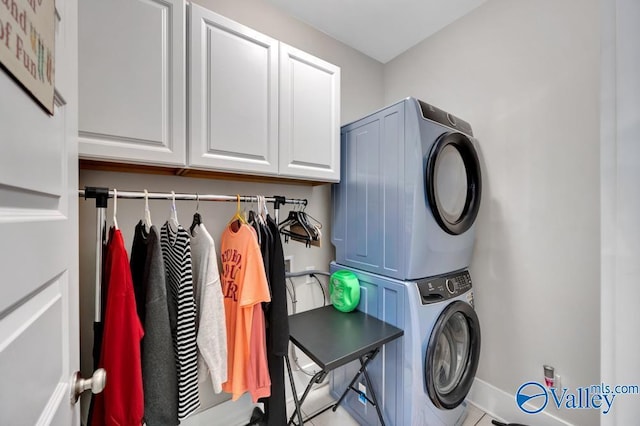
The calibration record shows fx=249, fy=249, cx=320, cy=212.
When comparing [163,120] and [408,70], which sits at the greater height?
[408,70]

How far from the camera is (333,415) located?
172 cm

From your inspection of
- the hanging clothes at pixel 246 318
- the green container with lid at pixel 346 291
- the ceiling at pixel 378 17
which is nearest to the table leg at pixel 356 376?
the green container with lid at pixel 346 291

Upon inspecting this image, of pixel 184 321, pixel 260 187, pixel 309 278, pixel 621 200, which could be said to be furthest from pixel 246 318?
pixel 621 200

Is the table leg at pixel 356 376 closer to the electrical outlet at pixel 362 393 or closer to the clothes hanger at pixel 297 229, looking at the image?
the electrical outlet at pixel 362 393

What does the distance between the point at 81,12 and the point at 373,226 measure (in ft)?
5.24

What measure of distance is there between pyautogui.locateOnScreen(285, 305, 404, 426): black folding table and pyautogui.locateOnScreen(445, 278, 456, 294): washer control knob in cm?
41

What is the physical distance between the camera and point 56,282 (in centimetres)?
50

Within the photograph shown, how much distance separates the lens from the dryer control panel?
4.53 feet

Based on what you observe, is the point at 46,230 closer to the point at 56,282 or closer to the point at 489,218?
the point at 56,282

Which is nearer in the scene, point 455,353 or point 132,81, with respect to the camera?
point 132,81

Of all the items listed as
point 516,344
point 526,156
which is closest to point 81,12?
point 526,156

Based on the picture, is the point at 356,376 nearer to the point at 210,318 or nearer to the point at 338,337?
the point at 338,337

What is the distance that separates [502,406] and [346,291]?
1.32 metres

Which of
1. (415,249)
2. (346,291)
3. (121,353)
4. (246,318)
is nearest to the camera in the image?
(121,353)
